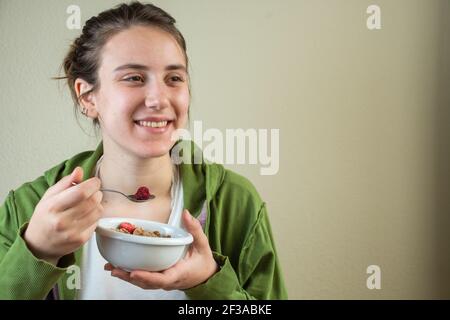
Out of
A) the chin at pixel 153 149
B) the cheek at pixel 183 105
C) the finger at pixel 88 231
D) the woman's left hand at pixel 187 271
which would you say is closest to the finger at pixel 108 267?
the woman's left hand at pixel 187 271

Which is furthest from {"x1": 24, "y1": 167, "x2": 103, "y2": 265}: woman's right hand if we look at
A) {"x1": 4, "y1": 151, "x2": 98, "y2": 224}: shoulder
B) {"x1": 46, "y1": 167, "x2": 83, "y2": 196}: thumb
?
{"x1": 4, "y1": 151, "x2": 98, "y2": 224}: shoulder

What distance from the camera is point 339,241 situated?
1.26 metres

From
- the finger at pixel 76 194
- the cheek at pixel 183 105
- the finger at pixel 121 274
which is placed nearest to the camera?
the finger at pixel 76 194

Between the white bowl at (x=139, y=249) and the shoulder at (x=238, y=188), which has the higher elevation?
the shoulder at (x=238, y=188)

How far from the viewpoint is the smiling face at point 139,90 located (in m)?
1.09

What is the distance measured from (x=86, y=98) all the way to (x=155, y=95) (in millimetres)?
158

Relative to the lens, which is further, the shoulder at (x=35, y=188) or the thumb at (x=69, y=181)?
the shoulder at (x=35, y=188)

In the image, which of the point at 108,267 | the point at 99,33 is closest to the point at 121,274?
the point at 108,267

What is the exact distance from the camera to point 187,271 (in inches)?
41.6

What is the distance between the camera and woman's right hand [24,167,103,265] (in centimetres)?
93

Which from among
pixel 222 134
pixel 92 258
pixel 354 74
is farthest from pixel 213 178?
pixel 354 74

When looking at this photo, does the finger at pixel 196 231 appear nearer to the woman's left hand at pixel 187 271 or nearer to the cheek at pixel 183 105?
the woman's left hand at pixel 187 271

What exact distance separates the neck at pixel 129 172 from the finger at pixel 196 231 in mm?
139

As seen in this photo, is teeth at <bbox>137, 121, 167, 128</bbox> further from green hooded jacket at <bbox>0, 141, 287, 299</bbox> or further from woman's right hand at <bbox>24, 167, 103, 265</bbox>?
woman's right hand at <bbox>24, 167, 103, 265</bbox>
